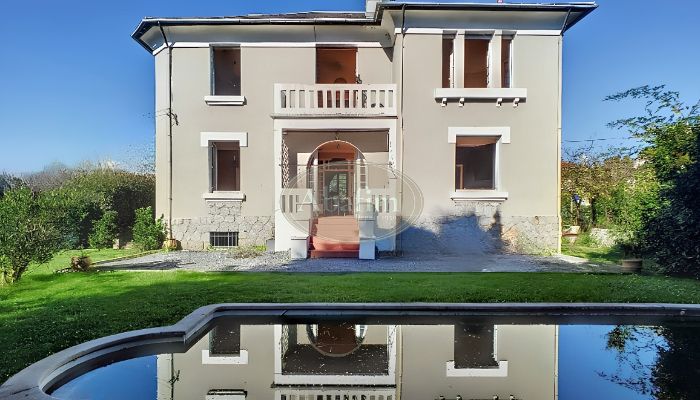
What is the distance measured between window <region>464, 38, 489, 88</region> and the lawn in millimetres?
7923

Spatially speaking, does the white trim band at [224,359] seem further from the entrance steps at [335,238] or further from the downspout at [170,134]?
the downspout at [170,134]

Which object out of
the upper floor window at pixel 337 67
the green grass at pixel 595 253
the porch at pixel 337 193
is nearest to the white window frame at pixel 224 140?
the porch at pixel 337 193

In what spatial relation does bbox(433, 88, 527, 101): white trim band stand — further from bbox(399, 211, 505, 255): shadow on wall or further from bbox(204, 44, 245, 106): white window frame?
bbox(204, 44, 245, 106): white window frame

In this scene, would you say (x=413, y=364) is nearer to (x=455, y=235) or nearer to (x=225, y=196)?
(x=455, y=235)

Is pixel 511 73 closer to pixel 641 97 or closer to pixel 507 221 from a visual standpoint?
pixel 641 97

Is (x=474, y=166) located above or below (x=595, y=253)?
above

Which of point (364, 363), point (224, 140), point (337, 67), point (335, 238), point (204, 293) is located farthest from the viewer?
point (337, 67)

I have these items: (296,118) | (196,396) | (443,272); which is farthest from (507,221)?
(196,396)

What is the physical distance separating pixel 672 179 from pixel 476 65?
7231 millimetres

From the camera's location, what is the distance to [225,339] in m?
5.06

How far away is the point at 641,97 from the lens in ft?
39.4

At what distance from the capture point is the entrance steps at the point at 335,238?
11961 mm

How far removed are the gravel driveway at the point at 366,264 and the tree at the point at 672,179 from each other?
1.18 meters

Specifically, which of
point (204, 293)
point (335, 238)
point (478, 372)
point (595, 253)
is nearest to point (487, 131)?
point (595, 253)
